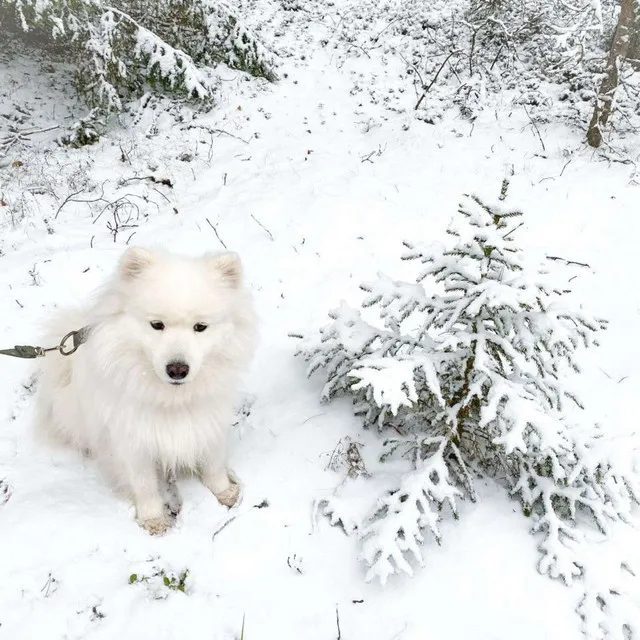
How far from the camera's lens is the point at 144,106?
31.6ft

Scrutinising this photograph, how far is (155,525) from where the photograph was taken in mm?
3131

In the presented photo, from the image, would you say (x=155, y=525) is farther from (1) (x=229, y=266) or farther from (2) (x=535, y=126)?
(2) (x=535, y=126)

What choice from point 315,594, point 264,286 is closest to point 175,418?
point 315,594

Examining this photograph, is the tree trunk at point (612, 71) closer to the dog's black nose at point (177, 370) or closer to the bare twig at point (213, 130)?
the bare twig at point (213, 130)

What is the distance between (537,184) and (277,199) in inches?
142

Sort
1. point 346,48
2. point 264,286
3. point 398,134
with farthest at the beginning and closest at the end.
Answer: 1. point 346,48
2. point 398,134
3. point 264,286

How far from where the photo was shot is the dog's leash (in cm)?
299

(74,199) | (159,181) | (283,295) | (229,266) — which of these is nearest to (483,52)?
(159,181)

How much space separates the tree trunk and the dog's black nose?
7.23 m

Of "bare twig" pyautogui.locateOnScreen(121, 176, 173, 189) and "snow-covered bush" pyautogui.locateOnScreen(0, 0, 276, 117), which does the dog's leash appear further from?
"snow-covered bush" pyautogui.locateOnScreen(0, 0, 276, 117)

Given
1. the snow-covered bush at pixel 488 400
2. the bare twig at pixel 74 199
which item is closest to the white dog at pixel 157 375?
the snow-covered bush at pixel 488 400

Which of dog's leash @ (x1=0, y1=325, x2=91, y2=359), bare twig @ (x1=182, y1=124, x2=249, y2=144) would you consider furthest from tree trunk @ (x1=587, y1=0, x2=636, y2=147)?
dog's leash @ (x1=0, y1=325, x2=91, y2=359)

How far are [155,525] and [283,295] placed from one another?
2.70 m

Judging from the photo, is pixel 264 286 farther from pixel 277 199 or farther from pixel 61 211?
pixel 61 211
